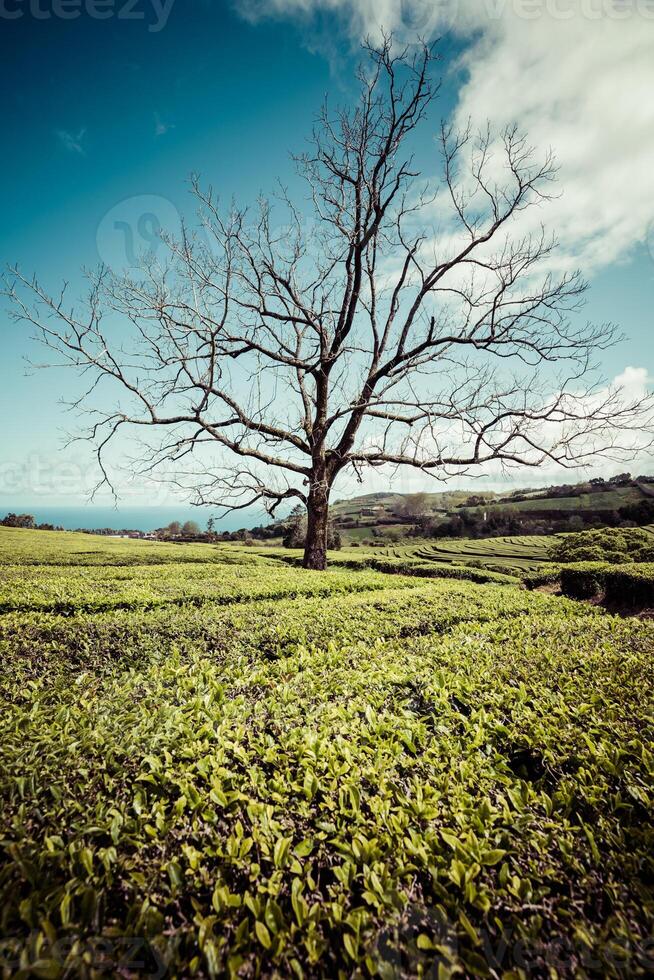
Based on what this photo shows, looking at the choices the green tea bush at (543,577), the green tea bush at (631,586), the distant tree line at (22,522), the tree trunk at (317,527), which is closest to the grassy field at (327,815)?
the tree trunk at (317,527)

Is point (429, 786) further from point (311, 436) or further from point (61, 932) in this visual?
point (311, 436)

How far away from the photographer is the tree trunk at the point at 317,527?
43.8ft

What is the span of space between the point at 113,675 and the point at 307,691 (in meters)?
2.01

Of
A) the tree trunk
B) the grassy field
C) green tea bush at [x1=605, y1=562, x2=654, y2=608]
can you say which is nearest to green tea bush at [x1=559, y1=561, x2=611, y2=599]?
green tea bush at [x1=605, y1=562, x2=654, y2=608]

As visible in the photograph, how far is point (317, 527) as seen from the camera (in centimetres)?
1388

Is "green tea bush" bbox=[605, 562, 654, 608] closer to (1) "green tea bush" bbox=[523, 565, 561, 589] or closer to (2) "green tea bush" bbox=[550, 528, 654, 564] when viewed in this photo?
(1) "green tea bush" bbox=[523, 565, 561, 589]

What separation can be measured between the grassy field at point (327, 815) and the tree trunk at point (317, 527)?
29.4 feet

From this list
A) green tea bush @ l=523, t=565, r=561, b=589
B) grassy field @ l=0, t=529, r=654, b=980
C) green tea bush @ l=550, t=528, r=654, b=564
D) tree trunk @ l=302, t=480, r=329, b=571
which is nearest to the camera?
grassy field @ l=0, t=529, r=654, b=980

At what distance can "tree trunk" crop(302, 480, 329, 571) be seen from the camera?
1336 cm

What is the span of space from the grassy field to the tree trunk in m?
8.96

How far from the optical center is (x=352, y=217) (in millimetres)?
13000

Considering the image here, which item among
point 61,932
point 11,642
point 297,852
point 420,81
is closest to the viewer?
point 61,932

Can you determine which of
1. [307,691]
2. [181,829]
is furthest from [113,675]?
[181,829]

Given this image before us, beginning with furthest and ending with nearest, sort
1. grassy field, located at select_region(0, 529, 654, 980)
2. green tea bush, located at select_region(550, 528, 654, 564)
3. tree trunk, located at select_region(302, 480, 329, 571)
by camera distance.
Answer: green tea bush, located at select_region(550, 528, 654, 564)
tree trunk, located at select_region(302, 480, 329, 571)
grassy field, located at select_region(0, 529, 654, 980)
